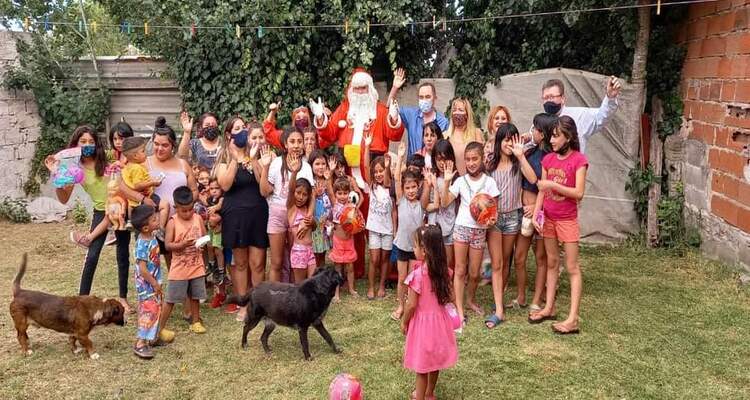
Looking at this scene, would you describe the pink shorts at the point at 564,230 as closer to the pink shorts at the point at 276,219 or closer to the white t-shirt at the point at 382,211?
the white t-shirt at the point at 382,211

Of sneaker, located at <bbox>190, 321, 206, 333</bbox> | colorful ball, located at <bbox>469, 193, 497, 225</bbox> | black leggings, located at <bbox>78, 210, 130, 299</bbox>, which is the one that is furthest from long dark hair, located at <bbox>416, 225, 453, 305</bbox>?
black leggings, located at <bbox>78, 210, 130, 299</bbox>

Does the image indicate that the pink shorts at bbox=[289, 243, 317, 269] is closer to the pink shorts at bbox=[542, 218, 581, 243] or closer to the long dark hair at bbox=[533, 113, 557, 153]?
the pink shorts at bbox=[542, 218, 581, 243]

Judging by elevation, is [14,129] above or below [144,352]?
above

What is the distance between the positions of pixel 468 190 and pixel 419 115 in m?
1.31

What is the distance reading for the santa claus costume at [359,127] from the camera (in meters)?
5.97

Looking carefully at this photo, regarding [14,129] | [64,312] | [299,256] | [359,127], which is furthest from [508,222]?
[14,129]

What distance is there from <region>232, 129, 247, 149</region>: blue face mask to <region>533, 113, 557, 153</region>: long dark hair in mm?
2403

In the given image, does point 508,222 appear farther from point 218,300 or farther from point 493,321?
point 218,300

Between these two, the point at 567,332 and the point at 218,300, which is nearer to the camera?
the point at 567,332

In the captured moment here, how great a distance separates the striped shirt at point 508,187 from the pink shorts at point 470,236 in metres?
0.28

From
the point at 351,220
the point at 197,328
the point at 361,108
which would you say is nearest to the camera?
the point at 197,328

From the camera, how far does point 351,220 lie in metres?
5.40

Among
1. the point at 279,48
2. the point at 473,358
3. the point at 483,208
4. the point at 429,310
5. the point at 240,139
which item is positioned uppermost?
the point at 279,48

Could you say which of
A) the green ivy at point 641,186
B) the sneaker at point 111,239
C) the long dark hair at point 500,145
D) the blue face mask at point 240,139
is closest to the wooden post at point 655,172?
the green ivy at point 641,186
